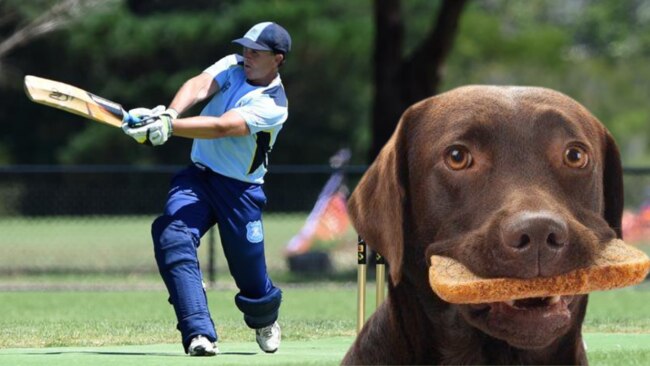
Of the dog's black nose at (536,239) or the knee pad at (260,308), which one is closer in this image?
the dog's black nose at (536,239)

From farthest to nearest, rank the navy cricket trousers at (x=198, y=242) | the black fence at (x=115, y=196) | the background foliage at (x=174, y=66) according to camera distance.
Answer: the background foliage at (x=174, y=66) → the black fence at (x=115, y=196) → the navy cricket trousers at (x=198, y=242)

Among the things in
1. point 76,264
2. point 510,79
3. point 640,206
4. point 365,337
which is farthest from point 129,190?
point 510,79

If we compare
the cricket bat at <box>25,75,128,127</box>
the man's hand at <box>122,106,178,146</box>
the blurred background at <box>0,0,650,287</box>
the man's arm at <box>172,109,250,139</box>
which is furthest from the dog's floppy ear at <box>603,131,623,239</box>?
the blurred background at <box>0,0,650,287</box>

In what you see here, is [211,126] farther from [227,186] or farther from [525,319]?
[525,319]

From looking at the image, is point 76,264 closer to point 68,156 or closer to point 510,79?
point 68,156

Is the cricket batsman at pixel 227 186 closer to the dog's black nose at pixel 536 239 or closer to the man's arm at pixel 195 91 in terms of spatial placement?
the man's arm at pixel 195 91

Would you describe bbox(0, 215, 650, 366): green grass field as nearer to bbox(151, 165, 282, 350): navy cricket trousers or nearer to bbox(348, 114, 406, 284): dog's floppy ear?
bbox(151, 165, 282, 350): navy cricket trousers

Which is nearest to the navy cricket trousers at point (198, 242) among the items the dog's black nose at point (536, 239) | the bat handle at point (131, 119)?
the bat handle at point (131, 119)
